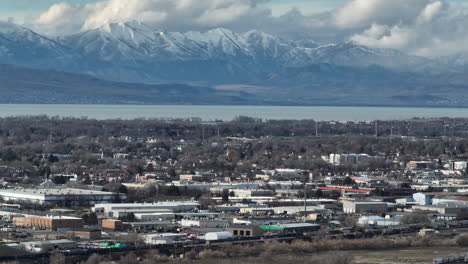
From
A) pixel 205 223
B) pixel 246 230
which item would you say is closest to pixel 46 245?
pixel 246 230

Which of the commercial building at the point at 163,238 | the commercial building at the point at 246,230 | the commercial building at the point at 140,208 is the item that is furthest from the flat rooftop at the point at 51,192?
the commercial building at the point at 163,238

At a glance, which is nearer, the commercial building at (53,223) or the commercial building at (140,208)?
the commercial building at (53,223)

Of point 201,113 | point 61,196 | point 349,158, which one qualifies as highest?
point 201,113

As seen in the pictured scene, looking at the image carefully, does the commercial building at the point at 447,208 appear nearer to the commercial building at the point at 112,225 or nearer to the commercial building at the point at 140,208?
the commercial building at the point at 140,208

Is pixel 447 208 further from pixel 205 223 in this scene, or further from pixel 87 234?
pixel 87 234

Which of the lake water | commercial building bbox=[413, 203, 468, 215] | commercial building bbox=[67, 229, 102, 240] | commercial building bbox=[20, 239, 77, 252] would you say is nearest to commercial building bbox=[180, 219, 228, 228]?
commercial building bbox=[67, 229, 102, 240]

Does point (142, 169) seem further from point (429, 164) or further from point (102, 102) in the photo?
point (102, 102)

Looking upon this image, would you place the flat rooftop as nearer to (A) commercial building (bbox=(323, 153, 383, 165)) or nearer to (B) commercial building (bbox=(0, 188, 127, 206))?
(B) commercial building (bbox=(0, 188, 127, 206))
